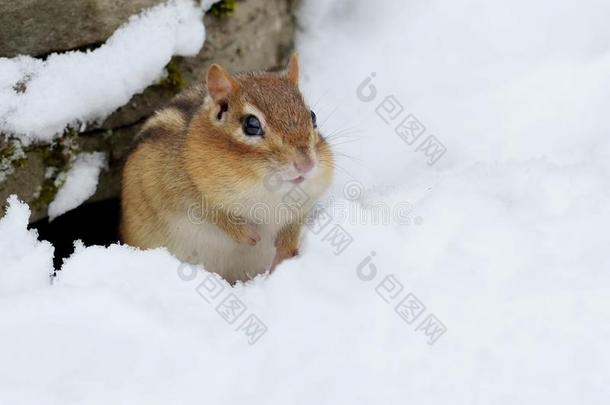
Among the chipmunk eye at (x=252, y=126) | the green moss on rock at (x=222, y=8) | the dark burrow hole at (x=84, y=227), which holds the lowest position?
the dark burrow hole at (x=84, y=227)

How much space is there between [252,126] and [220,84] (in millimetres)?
347

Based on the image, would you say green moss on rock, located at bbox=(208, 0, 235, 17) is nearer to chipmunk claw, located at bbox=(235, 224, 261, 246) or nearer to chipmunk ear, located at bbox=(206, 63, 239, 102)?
chipmunk ear, located at bbox=(206, 63, 239, 102)

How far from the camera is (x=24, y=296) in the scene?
3125 mm

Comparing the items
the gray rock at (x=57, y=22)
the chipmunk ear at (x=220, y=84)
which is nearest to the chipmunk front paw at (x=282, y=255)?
the chipmunk ear at (x=220, y=84)

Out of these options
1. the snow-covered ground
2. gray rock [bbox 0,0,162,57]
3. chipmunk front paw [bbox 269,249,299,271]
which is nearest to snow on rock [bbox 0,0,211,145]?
gray rock [bbox 0,0,162,57]

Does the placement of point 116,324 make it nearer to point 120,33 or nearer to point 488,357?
point 488,357

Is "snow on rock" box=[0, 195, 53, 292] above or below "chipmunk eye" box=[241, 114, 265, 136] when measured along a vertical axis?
below

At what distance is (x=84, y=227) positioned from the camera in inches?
207

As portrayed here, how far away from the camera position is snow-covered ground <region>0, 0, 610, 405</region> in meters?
2.81

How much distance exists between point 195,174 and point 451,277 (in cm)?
154

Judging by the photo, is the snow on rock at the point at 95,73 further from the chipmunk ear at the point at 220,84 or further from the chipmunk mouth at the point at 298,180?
the chipmunk mouth at the point at 298,180

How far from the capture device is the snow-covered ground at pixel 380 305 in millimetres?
2811

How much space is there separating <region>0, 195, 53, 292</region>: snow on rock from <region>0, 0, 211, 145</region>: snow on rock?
0.73m

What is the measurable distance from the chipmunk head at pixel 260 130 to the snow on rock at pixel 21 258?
981 millimetres
